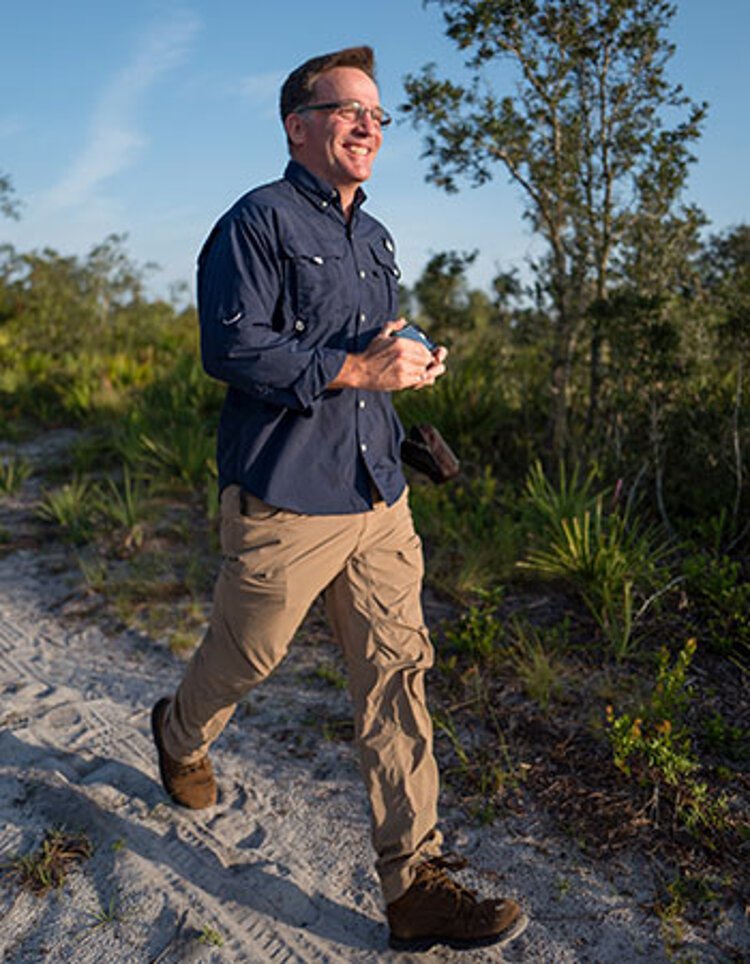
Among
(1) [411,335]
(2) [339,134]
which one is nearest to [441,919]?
(1) [411,335]

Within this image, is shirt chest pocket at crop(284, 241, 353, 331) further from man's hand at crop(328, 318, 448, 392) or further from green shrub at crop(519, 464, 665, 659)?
green shrub at crop(519, 464, 665, 659)

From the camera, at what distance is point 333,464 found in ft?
8.92

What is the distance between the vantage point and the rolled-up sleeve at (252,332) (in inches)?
96.7

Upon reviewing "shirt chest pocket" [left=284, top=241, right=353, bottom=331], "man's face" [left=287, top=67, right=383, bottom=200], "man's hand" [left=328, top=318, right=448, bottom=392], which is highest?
"man's face" [left=287, top=67, right=383, bottom=200]

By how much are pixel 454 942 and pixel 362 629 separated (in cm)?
92

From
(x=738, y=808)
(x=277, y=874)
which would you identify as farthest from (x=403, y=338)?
(x=738, y=808)

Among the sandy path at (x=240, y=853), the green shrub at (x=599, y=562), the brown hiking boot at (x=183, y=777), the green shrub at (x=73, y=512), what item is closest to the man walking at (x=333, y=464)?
the sandy path at (x=240, y=853)

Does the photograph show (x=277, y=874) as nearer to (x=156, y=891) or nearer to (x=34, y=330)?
(x=156, y=891)

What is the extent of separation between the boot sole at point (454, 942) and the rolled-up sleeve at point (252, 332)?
5.08ft

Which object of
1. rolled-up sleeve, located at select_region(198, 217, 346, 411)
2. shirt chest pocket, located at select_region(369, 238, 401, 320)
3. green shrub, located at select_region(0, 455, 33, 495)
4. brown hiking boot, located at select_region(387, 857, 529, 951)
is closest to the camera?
rolled-up sleeve, located at select_region(198, 217, 346, 411)

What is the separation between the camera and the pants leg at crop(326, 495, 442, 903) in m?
2.65

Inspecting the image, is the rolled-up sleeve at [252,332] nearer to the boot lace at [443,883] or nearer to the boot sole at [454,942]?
the boot lace at [443,883]

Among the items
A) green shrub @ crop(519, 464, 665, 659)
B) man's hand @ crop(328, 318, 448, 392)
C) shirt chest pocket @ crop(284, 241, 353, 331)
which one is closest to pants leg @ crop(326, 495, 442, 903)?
man's hand @ crop(328, 318, 448, 392)

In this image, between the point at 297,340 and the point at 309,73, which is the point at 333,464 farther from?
the point at 309,73
